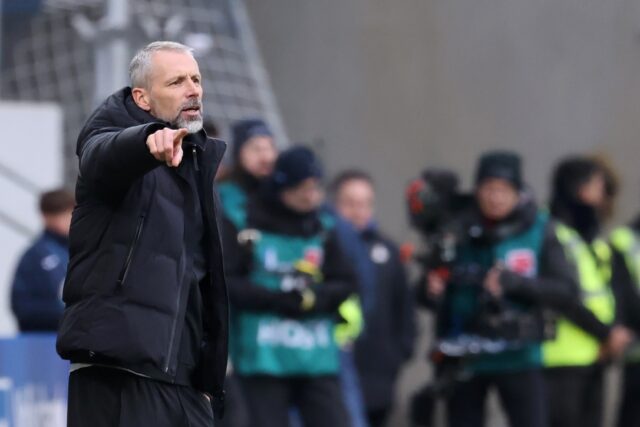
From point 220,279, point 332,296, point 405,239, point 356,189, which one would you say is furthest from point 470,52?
point 220,279

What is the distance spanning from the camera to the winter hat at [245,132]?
28.2 ft

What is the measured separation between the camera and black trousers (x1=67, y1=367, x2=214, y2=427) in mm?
5113

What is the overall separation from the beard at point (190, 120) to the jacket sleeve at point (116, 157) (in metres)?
0.18

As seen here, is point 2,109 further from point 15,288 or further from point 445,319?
point 445,319

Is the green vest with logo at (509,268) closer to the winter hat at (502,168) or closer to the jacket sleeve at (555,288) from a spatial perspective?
the jacket sleeve at (555,288)

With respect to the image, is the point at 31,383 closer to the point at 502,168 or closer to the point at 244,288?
the point at 244,288

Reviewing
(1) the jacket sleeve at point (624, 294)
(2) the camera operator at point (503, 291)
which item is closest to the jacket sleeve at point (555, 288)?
(2) the camera operator at point (503, 291)

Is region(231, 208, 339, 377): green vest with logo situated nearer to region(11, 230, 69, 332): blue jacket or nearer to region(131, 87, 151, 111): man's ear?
region(11, 230, 69, 332): blue jacket

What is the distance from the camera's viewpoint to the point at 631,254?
9852 millimetres

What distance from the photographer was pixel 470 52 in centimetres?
1316

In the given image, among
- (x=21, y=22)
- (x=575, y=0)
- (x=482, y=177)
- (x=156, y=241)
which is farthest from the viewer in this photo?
(x=575, y=0)

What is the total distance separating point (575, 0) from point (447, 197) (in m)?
3.90

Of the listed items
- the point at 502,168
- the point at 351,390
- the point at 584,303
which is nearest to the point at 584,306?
the point at 584,303

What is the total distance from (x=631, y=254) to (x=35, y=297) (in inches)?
144
